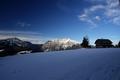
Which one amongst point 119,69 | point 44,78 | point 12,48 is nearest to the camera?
point 44,78

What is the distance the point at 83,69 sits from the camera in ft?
32.9

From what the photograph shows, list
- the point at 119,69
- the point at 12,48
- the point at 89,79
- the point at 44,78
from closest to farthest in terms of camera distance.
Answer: the point at 89,79 < the point at 44,78 < the point at 119,69 < the point at 12,48

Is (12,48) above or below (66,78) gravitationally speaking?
above

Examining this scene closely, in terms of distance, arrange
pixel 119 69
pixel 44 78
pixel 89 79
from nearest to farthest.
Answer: pixel 89 79 < pixel 44 78 < pixel 119 69

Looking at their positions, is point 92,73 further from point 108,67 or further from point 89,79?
point 108,67

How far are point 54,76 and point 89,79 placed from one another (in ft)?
6.59

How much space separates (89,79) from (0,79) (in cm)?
522

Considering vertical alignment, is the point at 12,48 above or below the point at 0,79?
above

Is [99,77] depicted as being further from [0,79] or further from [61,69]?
[0,79]

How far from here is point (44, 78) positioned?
29.5ft

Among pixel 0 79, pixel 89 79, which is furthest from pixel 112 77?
pixel 0 79

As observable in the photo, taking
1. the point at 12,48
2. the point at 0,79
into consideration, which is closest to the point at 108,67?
the point at 0,79

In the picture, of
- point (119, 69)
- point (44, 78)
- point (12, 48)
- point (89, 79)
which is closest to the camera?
point (89, 79)

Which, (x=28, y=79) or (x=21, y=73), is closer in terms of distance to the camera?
(x=28, y=79)
